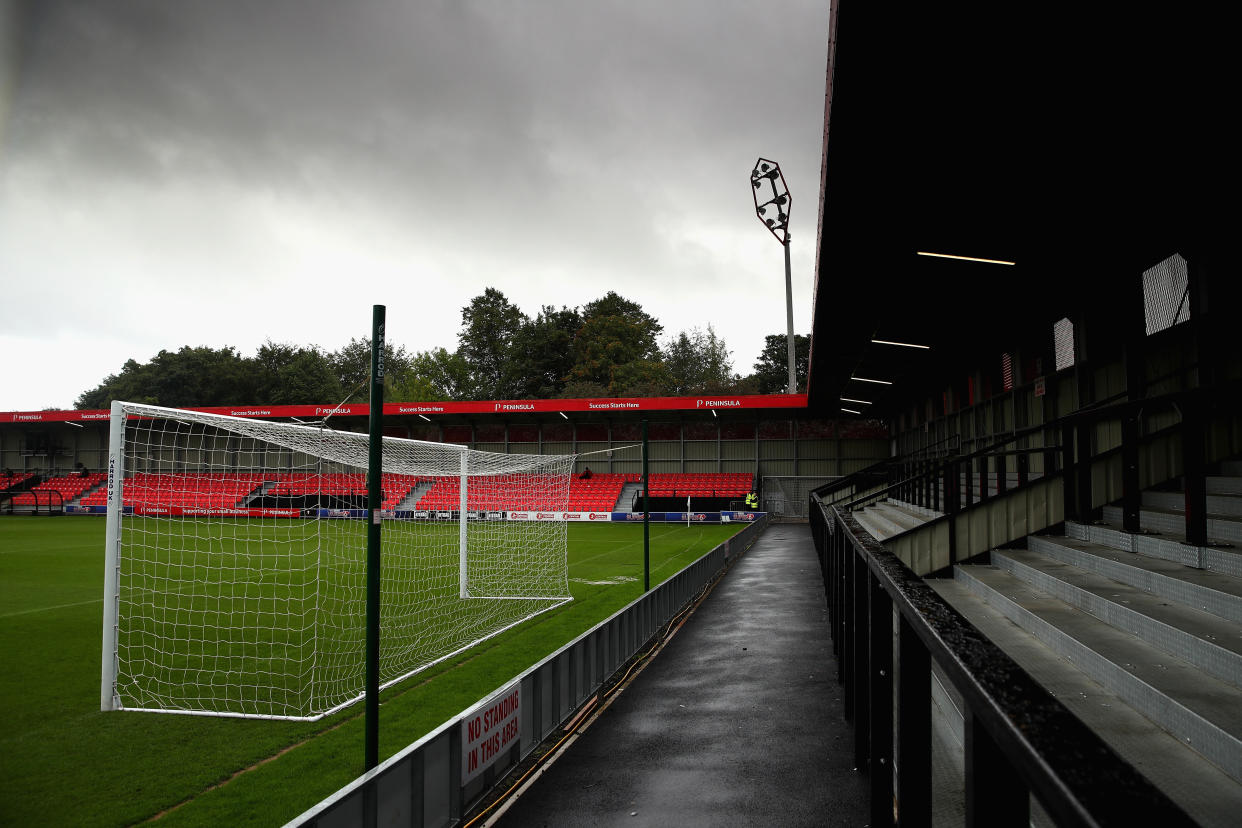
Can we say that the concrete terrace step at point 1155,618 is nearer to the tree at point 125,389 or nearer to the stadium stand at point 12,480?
the stadium stand at point 12,480

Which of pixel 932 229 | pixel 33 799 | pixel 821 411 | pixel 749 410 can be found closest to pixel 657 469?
pixel 749 410

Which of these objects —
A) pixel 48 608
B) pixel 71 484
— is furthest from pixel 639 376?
pixel 48 608

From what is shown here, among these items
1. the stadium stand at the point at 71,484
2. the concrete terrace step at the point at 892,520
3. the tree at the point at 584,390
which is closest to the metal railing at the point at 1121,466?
the concrete terrace step at the point at 892,520

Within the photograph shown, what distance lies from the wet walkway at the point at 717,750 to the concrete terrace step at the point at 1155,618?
1.98m

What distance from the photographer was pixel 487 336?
88688 mm

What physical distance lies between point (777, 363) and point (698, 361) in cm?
1040

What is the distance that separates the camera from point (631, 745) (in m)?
6.13

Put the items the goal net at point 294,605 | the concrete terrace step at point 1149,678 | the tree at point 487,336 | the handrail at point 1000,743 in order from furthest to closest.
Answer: the tree at point 487,336
the goal net at point 294,605
the concrete terrace step at point 1149,678
the handrail at point 1000,743

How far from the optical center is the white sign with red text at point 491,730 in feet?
16.1

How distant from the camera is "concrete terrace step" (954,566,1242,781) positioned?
3051 millimetres

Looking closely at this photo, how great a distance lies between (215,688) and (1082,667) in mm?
8913

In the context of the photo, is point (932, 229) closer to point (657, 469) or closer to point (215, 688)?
point (215, 688)

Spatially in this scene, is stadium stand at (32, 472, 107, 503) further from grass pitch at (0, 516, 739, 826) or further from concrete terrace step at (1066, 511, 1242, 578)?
concrete terrace step at (1066, 511, 1242, 578)

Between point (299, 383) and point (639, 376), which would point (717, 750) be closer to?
point (639, 376)
